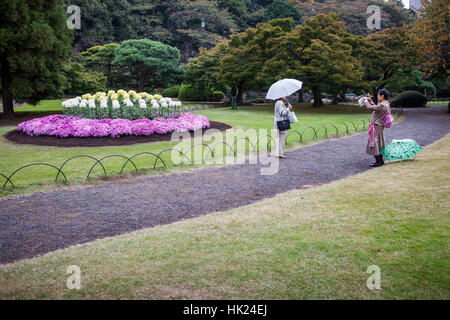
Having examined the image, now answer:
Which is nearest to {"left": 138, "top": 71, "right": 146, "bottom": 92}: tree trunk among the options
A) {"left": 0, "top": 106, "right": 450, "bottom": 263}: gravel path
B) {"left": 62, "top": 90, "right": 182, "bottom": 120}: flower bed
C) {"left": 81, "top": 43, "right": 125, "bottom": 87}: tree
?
{"left": 81, "top": 43, "right": 125, "bottom": 87}: tree

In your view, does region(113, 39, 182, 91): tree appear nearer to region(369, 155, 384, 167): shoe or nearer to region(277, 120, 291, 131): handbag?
region(277, 120, 291, 131): handbag

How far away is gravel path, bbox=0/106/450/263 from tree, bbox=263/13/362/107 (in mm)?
14141

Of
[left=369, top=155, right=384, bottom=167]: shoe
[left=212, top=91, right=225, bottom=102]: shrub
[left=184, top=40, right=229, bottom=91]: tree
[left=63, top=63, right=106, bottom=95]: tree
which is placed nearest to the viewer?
[left=369, top=155, right=384, bottom=167]: shoe

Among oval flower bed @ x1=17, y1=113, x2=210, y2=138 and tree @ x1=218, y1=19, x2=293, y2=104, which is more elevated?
tree @ x1=218, y1=19, x2=293, y2=104

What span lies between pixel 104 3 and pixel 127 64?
10.8 m

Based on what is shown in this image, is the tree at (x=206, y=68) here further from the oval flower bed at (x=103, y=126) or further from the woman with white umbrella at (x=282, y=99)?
the woman with white umbrella at (x=282, y=99)

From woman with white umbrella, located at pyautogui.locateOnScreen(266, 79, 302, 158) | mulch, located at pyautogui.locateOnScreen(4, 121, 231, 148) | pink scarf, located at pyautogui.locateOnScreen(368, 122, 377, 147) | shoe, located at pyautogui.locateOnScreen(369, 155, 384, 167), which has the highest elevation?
woman with white umbrella, located at pyautogui.locateOnScreen(266, 79, 302, 158)

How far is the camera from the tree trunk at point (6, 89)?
18484mm

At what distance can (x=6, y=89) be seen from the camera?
62.8 ft

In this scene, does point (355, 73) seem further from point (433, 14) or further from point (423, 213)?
point (423, 213)

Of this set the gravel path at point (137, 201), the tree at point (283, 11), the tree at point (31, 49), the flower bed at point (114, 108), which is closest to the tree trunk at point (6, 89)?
the tree at point (31, 49)

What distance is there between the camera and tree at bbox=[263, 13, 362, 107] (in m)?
21.0

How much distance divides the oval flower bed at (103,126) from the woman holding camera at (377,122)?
6.51 m
